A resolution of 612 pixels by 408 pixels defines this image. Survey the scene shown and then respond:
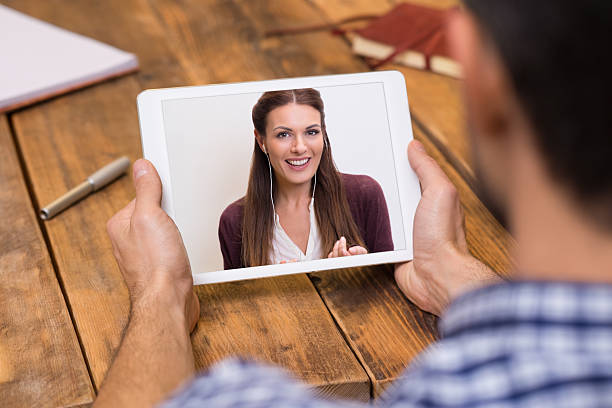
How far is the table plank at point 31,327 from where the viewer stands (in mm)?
833

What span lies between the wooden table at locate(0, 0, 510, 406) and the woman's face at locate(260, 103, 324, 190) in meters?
0.15

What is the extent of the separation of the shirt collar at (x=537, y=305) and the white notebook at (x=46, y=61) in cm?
115

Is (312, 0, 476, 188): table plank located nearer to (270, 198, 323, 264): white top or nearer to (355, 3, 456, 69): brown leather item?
(355, 3, 456, 69): brown leather item

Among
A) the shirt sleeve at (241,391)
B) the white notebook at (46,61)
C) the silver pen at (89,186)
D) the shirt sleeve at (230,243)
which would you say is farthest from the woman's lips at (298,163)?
the white notebook at (46,61)

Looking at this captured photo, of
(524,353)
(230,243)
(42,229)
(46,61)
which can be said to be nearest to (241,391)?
(524,353)

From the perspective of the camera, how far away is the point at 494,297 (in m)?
0.46

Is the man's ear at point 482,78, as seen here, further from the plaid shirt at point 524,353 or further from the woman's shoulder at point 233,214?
the woman's shoulder at point 233,214

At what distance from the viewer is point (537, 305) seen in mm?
434

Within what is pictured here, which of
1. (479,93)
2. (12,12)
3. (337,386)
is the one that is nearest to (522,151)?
(479,93)

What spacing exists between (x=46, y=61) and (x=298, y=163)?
739mm

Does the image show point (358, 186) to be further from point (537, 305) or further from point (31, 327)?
point (537, 305)

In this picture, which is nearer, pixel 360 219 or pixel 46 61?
pixel 360 219

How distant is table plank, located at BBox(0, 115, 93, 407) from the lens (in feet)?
A: 2.73

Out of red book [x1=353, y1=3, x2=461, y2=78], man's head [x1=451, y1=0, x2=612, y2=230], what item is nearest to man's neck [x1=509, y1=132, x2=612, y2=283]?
man's head [x1=451, y1=0, x2=612, y2=230]
